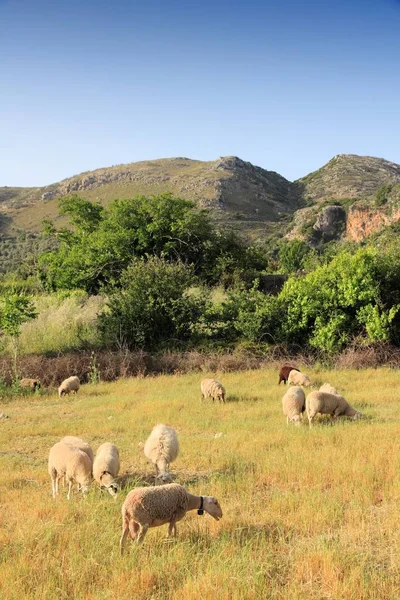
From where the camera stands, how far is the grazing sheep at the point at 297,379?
14.5 m

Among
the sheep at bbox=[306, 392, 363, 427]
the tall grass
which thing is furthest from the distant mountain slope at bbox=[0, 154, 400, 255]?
the sheep at bbox=[306, 392, 363, 427]

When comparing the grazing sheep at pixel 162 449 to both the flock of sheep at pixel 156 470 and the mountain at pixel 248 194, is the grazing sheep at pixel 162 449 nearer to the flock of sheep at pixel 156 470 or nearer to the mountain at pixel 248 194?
the flock of sheep at pixel 156 470

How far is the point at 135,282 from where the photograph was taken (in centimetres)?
2086

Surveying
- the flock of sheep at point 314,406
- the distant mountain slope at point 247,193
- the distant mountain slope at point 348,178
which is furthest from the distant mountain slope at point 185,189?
the flock of sheep at point 314,406

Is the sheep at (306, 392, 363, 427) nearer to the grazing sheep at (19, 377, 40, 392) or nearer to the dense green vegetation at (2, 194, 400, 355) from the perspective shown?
the dense green vegetation at (2, 194, 400, 355)

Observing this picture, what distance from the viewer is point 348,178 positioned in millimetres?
116375

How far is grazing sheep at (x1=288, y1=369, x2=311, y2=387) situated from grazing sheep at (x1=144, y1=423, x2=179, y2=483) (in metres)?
7.15

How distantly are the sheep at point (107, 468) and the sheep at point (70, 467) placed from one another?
0.42 feet

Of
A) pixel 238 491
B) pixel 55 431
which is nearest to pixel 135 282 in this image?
pixel 55 431

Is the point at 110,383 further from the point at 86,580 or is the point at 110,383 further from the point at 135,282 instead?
the point at 86,580

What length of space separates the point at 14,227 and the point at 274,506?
85.5 meters

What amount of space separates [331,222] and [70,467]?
83.6m

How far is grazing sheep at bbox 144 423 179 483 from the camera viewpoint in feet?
25.8

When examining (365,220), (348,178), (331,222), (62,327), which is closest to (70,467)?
(62,327)
